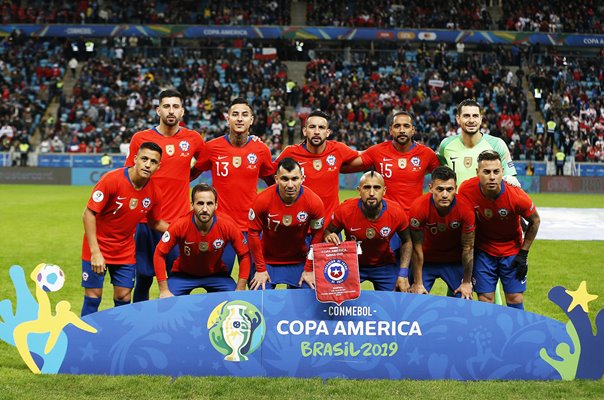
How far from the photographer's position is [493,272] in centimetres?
750

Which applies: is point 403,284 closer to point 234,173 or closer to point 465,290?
point 465,290

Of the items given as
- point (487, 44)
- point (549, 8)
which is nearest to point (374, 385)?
point (487, 44)

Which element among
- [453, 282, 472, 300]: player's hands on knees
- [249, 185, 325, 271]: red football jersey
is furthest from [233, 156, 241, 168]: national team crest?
[453, 282, 472, 300]: player's hands on knees

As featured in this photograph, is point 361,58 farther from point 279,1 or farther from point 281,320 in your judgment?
point 281,320

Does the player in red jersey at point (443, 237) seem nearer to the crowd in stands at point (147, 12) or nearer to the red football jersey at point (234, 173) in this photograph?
the red football jersey at point (234, 173)

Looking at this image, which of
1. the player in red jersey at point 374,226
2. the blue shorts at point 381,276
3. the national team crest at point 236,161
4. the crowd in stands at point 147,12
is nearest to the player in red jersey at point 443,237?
the player in red jersey at point 374,226

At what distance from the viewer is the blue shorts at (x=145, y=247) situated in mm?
7816

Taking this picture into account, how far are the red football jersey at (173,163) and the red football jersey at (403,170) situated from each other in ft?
6.54

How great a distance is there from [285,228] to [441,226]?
152cm

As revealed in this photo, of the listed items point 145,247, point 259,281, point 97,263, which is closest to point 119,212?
point 97,263

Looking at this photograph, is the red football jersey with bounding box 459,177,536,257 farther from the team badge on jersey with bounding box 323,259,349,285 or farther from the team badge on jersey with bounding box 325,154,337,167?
the team badge on jersey with bounding box 323,259,349,285

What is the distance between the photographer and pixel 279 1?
43625mm

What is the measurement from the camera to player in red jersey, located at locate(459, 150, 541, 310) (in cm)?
697

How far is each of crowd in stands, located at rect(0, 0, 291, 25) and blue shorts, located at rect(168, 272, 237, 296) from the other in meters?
36.2
